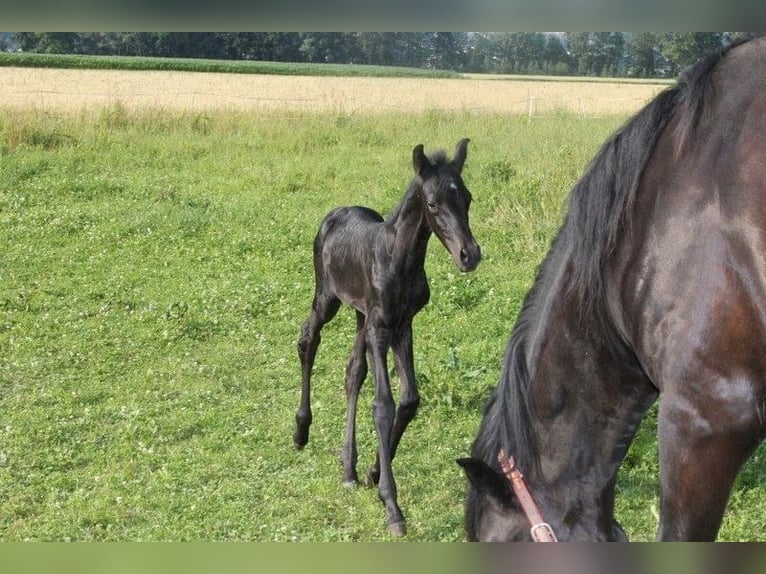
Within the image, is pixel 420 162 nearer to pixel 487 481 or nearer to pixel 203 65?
pixel 203 65

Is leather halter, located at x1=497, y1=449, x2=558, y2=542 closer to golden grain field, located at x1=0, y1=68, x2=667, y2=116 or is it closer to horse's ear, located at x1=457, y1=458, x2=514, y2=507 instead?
horse's ear, located at x1=457, y1=458, x2=514, y2=507

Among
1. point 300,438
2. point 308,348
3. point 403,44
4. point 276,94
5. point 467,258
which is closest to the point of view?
point 403,44

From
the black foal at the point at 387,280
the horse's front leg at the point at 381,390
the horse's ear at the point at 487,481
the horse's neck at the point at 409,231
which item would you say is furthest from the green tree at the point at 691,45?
the horse's front leg at the point at 381,390

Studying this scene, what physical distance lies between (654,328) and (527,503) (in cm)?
70

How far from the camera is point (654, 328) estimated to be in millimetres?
2107

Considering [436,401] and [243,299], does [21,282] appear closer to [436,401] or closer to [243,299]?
[243,299]

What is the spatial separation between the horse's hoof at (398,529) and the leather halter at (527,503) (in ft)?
7.95

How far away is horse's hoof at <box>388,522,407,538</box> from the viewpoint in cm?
488

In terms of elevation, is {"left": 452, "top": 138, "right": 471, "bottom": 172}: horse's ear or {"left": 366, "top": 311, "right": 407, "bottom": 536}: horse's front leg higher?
{"left": 452, "top": 138, "right": 471, "bottom": 172}: horse's ear

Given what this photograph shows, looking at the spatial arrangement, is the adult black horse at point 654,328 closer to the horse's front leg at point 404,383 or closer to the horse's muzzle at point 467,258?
the horse's muzzle at point 467,258

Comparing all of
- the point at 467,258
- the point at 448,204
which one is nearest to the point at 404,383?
the point at 467,258

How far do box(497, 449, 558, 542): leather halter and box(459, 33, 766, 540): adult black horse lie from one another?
26mm

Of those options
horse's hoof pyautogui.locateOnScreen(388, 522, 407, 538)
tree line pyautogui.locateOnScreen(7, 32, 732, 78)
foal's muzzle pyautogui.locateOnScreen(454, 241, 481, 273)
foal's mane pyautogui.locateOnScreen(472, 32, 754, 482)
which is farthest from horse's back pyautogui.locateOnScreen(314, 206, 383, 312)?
foal's mane pyautogui.locateOnScreen(472, 32, 754, 482)

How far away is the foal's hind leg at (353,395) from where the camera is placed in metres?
5.63
